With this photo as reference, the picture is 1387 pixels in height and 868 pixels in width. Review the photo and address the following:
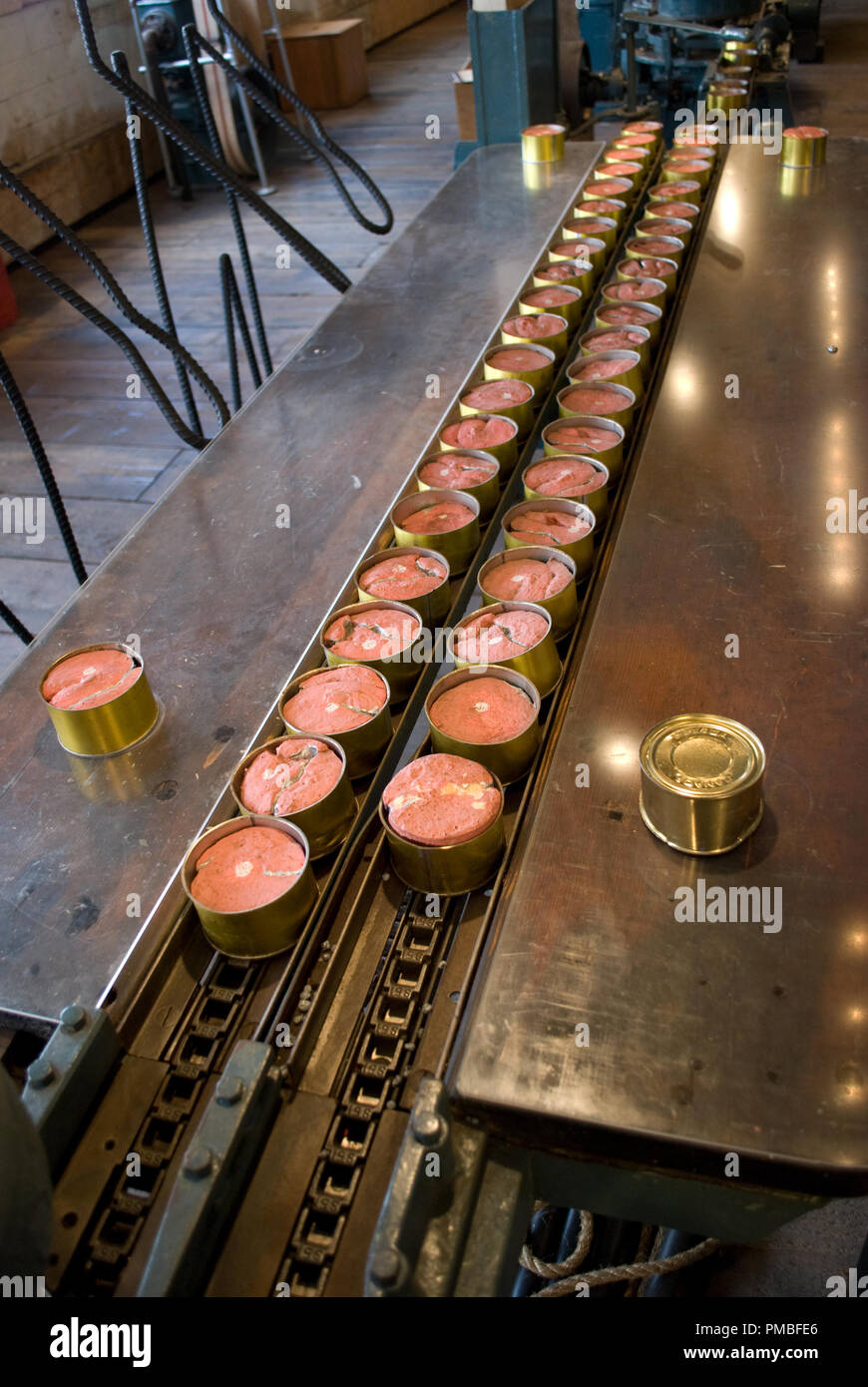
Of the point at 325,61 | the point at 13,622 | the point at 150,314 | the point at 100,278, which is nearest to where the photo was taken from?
the point at 13,622

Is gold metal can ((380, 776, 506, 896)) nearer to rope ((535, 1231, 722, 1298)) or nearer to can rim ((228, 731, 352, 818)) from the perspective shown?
can rim ((228, 731, 352, 818))

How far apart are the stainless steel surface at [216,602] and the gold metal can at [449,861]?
0.29 metres

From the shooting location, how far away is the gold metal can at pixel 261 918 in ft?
3.75

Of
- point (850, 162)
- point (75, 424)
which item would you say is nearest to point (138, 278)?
point (75, 424)

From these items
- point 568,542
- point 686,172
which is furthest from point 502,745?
point 686,172

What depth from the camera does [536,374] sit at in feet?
7.03

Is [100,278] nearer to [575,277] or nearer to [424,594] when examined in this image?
[575,277]

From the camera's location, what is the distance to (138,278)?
5.81 m

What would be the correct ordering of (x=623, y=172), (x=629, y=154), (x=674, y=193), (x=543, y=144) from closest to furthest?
(x=674, y=193)
(x=623, y=172)
(x=629, y=154)
(x=543, y=144)

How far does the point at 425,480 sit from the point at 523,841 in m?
0.85

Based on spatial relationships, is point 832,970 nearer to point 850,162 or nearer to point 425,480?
point 425,480

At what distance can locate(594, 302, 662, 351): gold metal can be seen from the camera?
2.30 metres

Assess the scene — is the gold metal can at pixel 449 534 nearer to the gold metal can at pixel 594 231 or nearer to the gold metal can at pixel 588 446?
the gold metal can at pixel 588 446

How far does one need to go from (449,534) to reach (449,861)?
672 millimetres
